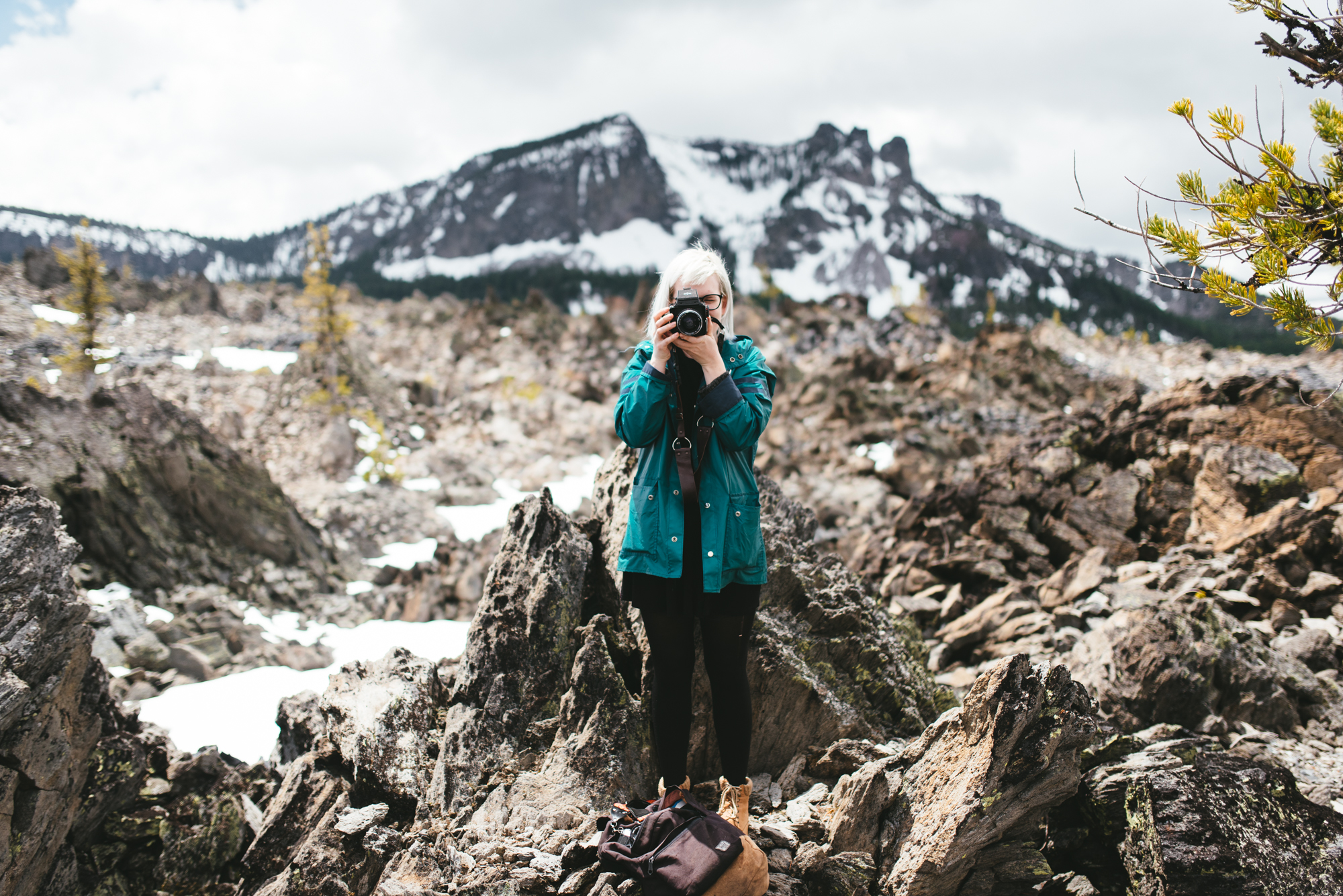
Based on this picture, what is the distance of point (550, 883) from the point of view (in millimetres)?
3713

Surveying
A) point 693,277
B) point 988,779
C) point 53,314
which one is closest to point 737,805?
point 988,779

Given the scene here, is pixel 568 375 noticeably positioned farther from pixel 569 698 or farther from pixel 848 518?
pixel 569 698

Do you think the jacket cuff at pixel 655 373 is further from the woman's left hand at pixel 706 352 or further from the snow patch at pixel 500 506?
the snow patch at pixel 500 506

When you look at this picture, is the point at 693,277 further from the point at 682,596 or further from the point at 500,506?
the point at 500,506

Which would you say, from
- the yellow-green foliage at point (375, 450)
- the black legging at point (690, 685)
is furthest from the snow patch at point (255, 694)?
the yellow-green foliage at point (375, 450)

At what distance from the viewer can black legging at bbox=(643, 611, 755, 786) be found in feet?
12.6

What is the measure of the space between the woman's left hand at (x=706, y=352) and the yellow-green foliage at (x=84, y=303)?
35.2 m

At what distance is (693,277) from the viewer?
12.9 feet

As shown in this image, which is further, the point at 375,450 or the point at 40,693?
the point at 375,450

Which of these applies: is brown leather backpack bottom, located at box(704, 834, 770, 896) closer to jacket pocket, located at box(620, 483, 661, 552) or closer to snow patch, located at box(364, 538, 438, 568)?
jacket pocket, located at box(620, 483, 661, 552)

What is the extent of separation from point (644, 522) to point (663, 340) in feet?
3.35

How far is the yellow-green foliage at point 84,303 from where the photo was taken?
29453 millimetres

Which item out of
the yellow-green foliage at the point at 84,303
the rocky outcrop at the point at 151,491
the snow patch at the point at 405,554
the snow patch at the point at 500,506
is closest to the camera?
the rocky outcrop at the point at 151,491

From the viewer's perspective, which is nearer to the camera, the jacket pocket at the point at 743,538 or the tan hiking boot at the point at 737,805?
the jacket pocket at the point at 743,538
